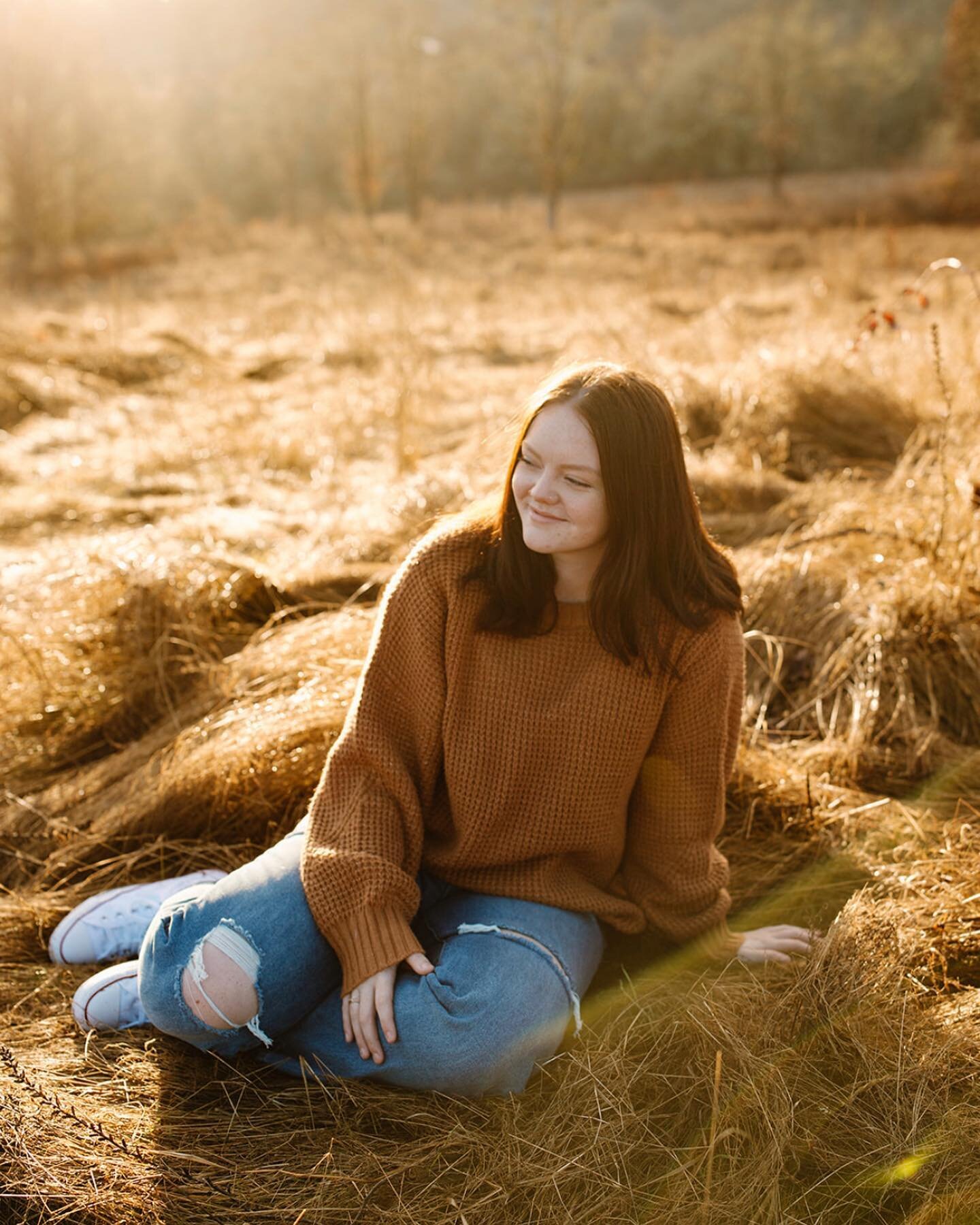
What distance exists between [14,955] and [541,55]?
2331cm

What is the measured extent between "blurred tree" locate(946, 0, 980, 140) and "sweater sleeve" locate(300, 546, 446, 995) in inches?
782

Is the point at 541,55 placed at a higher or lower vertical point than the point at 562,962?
higher

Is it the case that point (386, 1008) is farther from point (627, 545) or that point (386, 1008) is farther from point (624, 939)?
point (627, 545)

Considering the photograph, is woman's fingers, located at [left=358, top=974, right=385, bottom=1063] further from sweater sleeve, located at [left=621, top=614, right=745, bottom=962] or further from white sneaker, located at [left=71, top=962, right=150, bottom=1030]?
sweater sleeve, located at [left=621, top=614, right=745, bottom=962]

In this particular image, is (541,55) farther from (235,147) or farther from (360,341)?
(360,341)

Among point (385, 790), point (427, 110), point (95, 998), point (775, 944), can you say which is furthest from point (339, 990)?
point (427, 110)

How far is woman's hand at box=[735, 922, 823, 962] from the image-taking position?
6.39 ft

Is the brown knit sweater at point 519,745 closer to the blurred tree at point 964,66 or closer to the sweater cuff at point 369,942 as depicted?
the sweater cuff at point 369,942

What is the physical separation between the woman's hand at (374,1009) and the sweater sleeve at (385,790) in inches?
0.8

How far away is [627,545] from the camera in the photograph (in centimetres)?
173

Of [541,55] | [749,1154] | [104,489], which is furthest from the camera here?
[541,55]

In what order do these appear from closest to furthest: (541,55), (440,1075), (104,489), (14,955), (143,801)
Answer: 1. (440,1075)
2. (14,955)
3. (143,801)
4. (104,489)
5. (541,55)

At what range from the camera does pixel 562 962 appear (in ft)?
5.86

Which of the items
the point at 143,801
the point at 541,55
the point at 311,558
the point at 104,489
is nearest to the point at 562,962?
the point at 143,801
